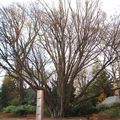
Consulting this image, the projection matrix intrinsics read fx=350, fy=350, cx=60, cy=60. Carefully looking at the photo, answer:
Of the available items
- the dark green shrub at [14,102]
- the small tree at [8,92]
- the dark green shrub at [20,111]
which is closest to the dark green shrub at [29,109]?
the dark green shrub at [20,111]

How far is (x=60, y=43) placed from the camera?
2861 centimetres

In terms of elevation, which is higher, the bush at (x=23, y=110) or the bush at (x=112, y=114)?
the bush at (x=23, y=110)

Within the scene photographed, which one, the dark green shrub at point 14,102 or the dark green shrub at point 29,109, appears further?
the dark green shrub at point 14,102

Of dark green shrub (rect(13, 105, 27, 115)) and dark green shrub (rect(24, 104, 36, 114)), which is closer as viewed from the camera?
dark green shrub (rect(24, 104, 36, 114))

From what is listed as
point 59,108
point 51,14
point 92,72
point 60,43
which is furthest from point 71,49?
point 92,72

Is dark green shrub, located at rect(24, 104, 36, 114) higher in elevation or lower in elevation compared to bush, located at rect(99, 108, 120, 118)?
higher

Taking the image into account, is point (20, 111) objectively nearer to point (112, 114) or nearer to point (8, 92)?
point (112, 114)

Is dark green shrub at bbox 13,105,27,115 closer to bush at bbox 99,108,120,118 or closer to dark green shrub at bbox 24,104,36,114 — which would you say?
dark green shrub at bbox 24,104,36,114

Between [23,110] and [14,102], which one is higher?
[14,102]

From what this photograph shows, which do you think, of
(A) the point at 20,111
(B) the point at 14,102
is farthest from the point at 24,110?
(B) the point at 14,102

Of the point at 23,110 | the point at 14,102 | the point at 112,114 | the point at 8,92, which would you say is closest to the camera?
the point at 112,114

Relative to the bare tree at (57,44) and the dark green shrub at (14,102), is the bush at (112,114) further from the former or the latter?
the dark green shrub at (14,102)

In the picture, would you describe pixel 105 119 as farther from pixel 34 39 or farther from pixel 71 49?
pixel 34 39

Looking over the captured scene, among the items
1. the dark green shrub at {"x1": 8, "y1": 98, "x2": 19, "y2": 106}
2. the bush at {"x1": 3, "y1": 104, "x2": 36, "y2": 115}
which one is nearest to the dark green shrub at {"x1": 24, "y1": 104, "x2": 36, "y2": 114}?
the bush at {"x1": 3, "y1": 104, "x2": 36, "y2": 115}
